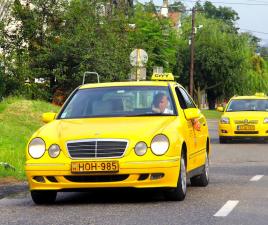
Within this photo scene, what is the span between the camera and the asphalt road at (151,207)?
10.0 metres

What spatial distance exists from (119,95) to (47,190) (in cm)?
199

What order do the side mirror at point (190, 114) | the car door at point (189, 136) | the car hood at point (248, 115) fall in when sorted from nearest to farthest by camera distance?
the car door at point (189, 136) → the side mirror at point (190, 114) → the car hood at point (248, 115)

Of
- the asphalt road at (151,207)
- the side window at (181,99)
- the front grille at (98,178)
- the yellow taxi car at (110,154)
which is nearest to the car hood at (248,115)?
the asphalt road at (151,207)

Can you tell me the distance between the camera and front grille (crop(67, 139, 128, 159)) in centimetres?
1134

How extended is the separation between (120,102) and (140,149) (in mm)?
1641

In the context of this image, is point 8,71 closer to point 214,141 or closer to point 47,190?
point 214,141

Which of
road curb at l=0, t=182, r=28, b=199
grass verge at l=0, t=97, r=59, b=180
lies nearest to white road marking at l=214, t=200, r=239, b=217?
road curb at l=0, t=182, r=28, b=199

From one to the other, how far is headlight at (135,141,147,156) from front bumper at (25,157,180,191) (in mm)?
122

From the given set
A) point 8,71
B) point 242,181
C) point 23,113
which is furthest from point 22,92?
point 242,181

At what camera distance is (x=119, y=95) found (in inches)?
515

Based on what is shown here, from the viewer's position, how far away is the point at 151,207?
11156mm

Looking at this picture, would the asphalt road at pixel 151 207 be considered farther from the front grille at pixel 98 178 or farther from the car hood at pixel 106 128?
the car hood at pixel 106 128

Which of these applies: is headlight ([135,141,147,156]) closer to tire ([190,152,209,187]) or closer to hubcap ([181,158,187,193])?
hubcap ([181,158,187,193])

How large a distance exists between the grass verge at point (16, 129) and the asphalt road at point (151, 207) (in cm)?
A: 305
